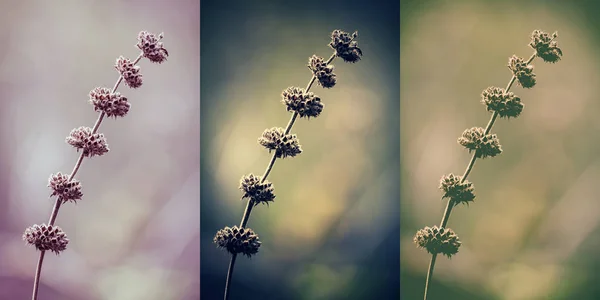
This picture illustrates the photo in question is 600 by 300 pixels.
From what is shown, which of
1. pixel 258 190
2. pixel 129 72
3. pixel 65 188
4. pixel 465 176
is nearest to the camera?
pixel 65 188

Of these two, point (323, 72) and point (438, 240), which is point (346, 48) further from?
point (438, 240)

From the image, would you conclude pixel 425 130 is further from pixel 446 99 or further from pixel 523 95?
pixel 523 95

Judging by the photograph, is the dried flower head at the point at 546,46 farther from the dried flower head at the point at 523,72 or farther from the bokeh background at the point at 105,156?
the bokeh background at the point at 105,156

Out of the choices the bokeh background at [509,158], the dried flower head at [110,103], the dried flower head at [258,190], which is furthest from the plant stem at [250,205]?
the dried flower head at [110,103]

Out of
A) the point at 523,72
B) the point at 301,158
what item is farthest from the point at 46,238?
the point at 523,72

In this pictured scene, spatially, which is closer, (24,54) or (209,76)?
(24,54)

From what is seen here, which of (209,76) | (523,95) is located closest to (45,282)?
(209,76)
